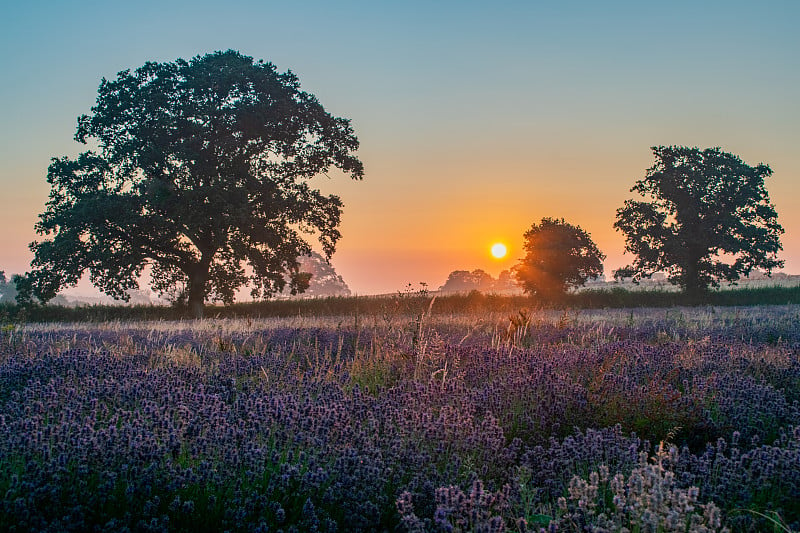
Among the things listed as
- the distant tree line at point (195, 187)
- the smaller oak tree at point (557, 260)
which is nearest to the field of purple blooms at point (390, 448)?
the distant tree line at point (195, 187)

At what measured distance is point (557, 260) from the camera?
28844 millimetres

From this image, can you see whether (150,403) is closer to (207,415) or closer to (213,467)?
(207,415)

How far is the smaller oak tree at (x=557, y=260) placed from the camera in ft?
94.7

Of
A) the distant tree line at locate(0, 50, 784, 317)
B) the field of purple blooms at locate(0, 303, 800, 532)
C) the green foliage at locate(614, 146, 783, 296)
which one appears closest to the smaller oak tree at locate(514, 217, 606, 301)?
the green foliage at locate(614, 146, 783, 296)

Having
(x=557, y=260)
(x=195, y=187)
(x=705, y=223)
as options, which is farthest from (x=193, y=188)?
(x=705, y=223)

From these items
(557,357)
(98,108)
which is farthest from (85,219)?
(557,357)

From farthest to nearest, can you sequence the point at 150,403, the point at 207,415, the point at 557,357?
1. the point at 557,357
2. the point at 150,403
3. the point at 207,415

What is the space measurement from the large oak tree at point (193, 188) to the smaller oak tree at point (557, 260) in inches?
Answer: 447

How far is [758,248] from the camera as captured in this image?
1150 inches

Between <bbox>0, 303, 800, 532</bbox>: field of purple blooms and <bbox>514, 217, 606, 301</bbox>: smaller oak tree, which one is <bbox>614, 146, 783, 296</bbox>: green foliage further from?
<bbox>0, 303, 800, 532</bbox>: field of purple blooms

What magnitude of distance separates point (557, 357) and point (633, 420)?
1.76 m

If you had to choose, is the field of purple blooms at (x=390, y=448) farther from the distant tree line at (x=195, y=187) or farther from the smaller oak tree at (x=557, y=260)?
the smaller oak tree at (x=557, y=260)

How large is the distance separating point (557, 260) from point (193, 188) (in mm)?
17476

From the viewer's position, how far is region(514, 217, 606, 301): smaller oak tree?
28875 mm
